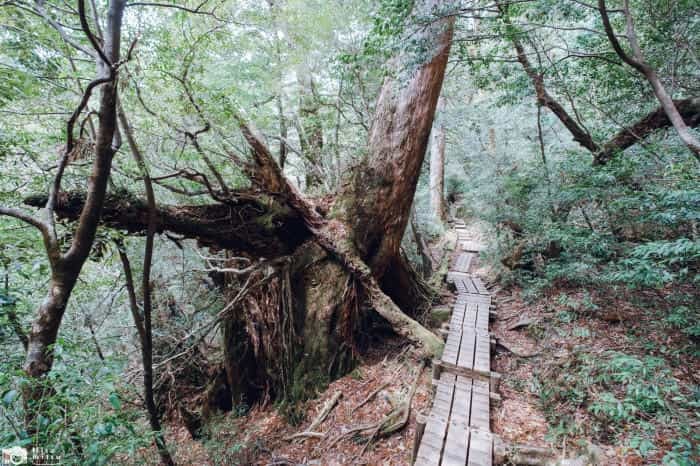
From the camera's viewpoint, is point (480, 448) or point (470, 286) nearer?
point (480, 448)

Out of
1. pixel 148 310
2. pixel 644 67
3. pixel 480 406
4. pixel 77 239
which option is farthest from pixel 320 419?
pixel 644 67

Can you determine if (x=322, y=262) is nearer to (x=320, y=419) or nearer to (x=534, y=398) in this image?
(x=320, y=419)

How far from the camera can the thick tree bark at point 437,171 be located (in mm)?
13023

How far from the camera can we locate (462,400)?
3453 millimetres

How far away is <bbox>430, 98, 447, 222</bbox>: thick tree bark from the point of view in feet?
42.7

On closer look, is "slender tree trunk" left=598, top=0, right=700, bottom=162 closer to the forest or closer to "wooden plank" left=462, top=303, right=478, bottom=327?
the forest

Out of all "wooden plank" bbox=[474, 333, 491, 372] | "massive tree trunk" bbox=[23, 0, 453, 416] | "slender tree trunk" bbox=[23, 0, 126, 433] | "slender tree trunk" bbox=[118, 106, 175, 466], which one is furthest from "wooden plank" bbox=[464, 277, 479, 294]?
"slender tree trunk" bbox=[23, 0, 126, 433]

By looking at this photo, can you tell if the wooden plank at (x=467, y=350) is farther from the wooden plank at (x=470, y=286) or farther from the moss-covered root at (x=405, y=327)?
the wooden plank at (x=470, y=286)

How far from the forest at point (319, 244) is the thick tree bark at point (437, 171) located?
5.89 m

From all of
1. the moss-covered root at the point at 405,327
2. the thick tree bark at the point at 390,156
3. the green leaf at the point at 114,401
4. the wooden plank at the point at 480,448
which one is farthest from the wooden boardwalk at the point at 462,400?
the green leaf at the point at 114,401

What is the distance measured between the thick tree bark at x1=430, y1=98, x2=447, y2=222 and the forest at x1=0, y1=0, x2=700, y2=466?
5.89 m

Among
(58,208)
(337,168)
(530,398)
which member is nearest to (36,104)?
(58,208)

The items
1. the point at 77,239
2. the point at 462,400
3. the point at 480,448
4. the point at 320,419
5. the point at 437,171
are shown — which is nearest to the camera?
the point at 77,239

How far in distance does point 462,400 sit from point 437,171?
11326 millimetres
